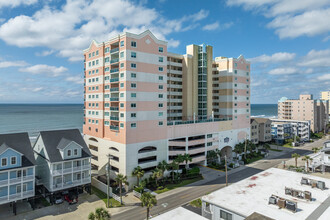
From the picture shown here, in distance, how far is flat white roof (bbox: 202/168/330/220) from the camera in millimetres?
26433

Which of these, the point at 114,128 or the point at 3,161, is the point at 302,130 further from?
the point at 3,161

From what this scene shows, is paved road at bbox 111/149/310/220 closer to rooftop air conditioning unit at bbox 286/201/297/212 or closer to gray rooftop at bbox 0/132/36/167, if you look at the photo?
gray rooftop at bbox 0/132/36/167

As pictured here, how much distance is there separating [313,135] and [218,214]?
134 metres

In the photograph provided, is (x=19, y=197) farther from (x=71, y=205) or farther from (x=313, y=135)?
(x=313, y=135)

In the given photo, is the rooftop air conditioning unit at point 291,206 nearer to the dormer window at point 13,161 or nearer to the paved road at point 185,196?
the paved road at point 185,196

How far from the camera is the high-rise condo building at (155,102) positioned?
186 feet

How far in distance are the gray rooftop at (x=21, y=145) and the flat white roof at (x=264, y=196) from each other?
3565cm

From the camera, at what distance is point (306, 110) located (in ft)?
467

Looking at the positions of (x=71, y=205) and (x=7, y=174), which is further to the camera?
(x=71, y=205)

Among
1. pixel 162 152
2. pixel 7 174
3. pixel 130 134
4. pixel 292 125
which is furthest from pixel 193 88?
pixel 292 125

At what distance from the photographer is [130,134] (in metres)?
55.5

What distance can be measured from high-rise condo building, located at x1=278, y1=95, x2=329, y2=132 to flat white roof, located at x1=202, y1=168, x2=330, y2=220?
123 metres

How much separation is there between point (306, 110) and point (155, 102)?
126 meters

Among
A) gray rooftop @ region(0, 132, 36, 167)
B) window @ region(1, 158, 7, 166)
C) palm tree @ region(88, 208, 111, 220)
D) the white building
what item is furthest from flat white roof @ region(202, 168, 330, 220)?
the white building
